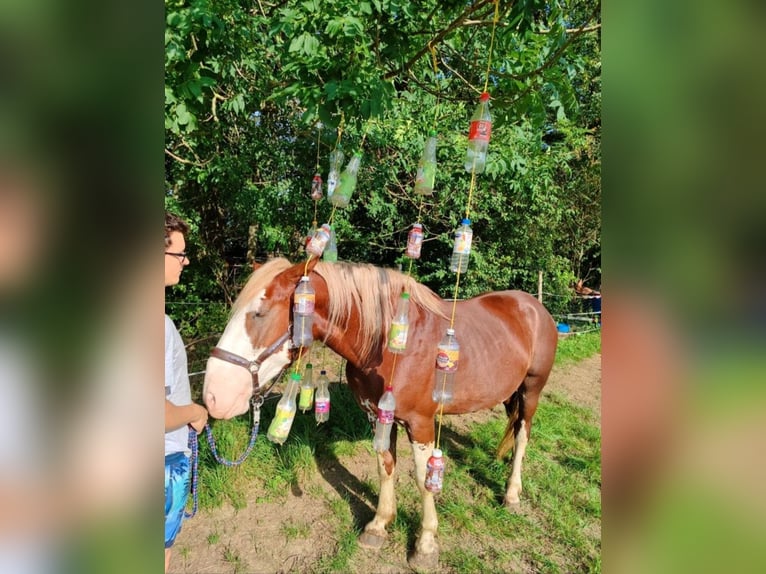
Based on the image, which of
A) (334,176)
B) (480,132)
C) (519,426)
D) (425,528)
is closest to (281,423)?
(425,528)

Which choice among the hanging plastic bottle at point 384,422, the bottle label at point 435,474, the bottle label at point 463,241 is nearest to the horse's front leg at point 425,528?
the hanging plastic bottle at point 384,422

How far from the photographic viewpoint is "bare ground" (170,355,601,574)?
258 cm

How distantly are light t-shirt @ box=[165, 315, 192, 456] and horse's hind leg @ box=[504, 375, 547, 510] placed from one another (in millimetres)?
2477

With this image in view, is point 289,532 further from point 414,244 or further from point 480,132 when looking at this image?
point 480,132

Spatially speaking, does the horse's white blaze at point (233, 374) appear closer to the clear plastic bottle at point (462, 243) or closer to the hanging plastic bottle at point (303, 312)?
the hanging plastic bottle at point (303, 312)

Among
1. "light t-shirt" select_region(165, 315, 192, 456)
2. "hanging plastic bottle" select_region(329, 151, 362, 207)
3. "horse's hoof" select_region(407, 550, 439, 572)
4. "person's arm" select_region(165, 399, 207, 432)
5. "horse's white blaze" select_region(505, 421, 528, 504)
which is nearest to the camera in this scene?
"person's arm" select_region(165, 399, 207, 432)

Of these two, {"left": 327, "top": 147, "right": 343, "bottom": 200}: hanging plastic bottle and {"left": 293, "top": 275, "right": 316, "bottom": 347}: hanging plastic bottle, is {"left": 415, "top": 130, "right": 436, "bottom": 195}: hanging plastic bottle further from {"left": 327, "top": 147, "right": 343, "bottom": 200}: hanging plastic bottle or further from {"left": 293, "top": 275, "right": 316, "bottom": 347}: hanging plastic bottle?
{"left": 293, "top": 275, "right": 316, "bottom": 347}: hanging plastic bottle

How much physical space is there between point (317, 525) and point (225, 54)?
10.3 feet

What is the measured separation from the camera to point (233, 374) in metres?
1.93

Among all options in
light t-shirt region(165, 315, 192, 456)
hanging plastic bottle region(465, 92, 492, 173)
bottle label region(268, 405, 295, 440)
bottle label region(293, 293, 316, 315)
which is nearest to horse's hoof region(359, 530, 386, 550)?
bottle label region(268, 405, 295, 440)
